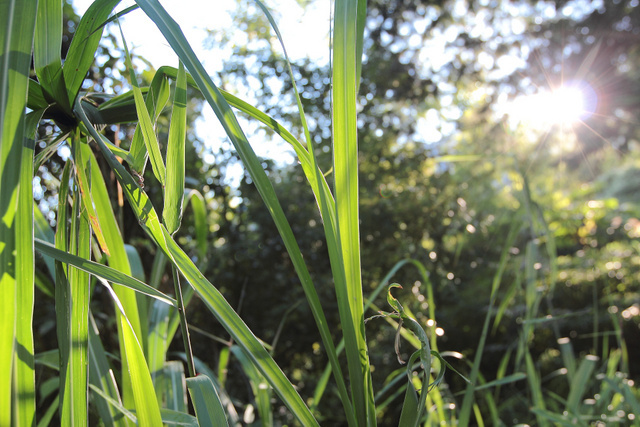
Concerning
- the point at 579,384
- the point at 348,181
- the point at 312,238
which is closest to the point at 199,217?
the point at 348,181

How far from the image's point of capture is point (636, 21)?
17.1 ft

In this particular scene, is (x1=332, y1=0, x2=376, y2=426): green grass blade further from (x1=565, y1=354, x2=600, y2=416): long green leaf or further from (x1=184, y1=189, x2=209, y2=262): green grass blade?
(x1=565, y1=354, x2=600, y2=416): long green leaf

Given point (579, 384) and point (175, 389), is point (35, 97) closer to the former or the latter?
point (175, 389)

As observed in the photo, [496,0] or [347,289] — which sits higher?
[496,0]

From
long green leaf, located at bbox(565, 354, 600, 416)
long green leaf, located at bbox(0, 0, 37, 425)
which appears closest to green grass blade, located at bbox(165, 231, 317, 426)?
long green leaf, located at bbox(0, 0, 37, 425)

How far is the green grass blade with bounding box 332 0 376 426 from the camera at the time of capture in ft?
1.24

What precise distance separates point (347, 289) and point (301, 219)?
1.79 metres

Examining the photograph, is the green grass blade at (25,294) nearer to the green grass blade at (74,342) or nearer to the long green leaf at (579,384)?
the green grass blade at (74,342)

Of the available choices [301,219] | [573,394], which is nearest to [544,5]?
[301,219]

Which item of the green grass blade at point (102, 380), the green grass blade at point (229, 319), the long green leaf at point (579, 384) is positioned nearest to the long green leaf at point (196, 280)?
the green grass blade at point (229, 319)

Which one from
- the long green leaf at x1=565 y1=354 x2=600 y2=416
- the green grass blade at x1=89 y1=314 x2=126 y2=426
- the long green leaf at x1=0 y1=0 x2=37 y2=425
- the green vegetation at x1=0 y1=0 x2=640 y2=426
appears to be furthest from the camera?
the long green leaf at x1=565 y1=354 x2=600 y2=416

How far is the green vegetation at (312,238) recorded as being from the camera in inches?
14.7

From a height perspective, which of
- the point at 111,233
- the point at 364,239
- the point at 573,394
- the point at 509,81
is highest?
the point at 509,81

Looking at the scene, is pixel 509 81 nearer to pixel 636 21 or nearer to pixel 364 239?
pixel 636 21
